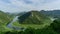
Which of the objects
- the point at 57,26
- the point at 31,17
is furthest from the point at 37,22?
the point at 57,26

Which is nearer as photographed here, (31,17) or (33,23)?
(33,23)

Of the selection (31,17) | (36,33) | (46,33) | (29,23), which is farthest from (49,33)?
(31,17)

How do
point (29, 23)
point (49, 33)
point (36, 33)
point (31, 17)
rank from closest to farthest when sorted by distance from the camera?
point (49, 33)
point (36, 33)
point (29, 23)
point (31, 17)

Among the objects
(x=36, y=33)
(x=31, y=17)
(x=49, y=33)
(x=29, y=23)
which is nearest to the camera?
(x=49, y=33)

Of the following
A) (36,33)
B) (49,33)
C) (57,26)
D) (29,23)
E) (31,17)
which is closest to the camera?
(49,33)

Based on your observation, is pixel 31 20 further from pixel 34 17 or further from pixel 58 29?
pixel 58 29

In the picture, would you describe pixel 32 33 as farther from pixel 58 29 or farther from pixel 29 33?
pixel 58 29

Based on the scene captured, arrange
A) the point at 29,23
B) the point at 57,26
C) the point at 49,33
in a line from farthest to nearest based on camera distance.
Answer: the point at 29,23, the point at 57,26, the point at 49,33

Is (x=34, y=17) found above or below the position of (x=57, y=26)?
above

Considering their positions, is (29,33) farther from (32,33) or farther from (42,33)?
(42,33)
